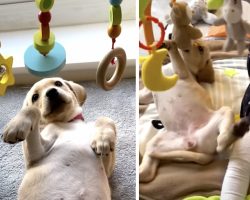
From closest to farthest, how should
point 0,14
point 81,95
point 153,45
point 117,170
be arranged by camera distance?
point 153,45 → point 81,95 → point 117,170 → point 0,14

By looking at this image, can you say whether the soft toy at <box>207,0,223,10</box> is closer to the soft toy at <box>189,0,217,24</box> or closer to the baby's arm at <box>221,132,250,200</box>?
the baby's arm at <box>221,132,250,200</box>

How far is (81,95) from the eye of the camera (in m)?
1.10

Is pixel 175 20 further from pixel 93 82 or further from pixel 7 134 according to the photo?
pixel 93 82

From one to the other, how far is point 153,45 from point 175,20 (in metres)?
0.18

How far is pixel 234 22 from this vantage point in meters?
0.86

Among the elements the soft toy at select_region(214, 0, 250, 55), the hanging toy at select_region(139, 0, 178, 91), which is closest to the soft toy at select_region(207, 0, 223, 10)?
the soft toy at select_region(214, 0, 250, 55)

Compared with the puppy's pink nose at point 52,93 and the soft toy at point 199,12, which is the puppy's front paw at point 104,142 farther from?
the soft toy at point 199,12

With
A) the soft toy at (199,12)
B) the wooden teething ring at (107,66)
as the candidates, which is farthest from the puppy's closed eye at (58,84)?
the soft toy at (199,12)

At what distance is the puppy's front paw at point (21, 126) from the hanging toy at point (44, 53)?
90mm

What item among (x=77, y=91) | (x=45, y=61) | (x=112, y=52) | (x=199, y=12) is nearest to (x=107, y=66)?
(x=112, y=52)

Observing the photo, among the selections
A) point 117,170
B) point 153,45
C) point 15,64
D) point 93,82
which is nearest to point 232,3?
point 153,45

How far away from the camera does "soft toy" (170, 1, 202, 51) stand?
884 millimetres

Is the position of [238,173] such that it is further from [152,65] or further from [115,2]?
[115,2]

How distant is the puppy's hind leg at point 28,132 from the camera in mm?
815
